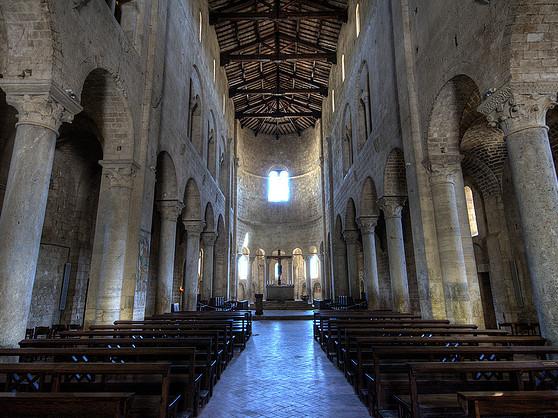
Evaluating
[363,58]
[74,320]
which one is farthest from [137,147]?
[363,58]

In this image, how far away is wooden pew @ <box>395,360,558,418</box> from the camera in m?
3.22

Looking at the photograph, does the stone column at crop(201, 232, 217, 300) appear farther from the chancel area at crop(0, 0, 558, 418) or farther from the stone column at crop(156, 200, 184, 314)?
the stone column at crop(156, 200, 184, 314)

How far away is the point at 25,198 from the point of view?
19.3 feet

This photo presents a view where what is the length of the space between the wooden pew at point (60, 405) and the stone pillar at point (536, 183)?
615 cm

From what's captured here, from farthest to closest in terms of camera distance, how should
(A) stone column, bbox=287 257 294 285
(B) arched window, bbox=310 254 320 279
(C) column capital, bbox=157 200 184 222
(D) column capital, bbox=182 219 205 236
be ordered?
(A) stone column, bbox=287 257 294 285 < (B) arched window, bbox=310 254 320 279 < (D) column capital, bbox=182 219 205 236 < (C) column capital, bbox=157 200 184 222

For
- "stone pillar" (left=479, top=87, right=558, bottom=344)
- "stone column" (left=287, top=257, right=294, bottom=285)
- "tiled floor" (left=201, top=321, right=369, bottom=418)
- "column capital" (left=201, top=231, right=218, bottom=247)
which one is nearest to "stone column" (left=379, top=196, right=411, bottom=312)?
"tiled floor" (left=201, top=321, right=369, bottom=418)

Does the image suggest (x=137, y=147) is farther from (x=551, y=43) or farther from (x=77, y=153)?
(x=551, y=43)

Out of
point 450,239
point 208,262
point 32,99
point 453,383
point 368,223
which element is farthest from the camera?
point 208,262

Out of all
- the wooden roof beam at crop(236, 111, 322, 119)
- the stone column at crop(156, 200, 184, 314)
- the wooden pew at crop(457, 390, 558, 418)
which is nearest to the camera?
the wooden pew at crop(457, 390, 558, 418)

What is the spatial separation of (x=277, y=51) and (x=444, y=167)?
1674cm

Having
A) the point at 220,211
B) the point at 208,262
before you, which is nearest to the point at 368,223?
the point at 208,262

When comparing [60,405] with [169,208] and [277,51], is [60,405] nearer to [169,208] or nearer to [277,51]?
[169,208]

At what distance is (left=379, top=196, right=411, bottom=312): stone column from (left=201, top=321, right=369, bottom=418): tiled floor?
4.92 meters

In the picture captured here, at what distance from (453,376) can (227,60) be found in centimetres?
2176
